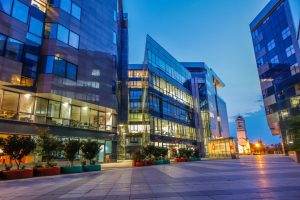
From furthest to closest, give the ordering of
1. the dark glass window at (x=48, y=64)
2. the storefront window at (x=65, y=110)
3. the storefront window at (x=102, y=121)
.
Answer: the storefront window at (x=102, y=121), the storefront window at (x=65, y=110), the dark glass window at (x=48, y=64)

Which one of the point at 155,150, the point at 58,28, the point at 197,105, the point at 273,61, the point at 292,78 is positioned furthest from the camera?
the point at 197,105

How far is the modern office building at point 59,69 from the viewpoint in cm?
2898

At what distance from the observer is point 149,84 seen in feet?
193

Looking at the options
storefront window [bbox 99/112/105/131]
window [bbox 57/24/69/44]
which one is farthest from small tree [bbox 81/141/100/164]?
window [bbox 57/24/69/44]

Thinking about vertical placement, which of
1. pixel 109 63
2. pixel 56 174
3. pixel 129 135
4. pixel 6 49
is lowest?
pixel 56 174

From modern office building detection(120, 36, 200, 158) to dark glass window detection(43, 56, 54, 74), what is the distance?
90.9ft

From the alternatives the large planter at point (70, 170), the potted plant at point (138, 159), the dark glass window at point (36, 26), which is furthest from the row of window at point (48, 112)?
the large planter at point (70, 170)

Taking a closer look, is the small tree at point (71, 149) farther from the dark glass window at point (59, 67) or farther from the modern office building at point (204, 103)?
the modern office building at point (204, 103)

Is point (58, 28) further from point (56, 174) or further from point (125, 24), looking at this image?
point (125, 24)

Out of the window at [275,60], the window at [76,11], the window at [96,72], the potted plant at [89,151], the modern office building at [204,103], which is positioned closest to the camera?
the potted plant at [89,151]

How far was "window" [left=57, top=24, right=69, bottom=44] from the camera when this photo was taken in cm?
3486

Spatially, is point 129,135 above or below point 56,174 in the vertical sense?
above

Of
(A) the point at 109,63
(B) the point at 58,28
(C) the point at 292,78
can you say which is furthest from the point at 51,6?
(C) the point at 292,78

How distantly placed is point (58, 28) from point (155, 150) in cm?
2223
